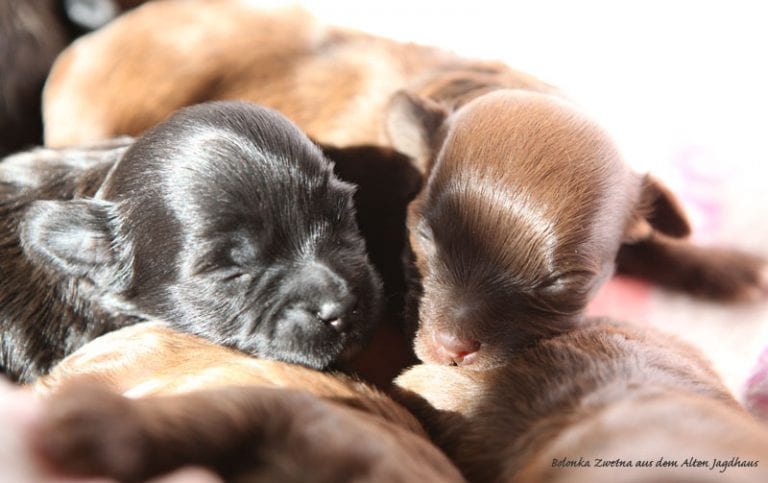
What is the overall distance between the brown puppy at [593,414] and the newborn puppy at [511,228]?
0.24ft

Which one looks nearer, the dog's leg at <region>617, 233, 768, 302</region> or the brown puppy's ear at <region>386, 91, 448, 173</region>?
the brown puppy's ear at <region>386, 91, 448, 173</region>

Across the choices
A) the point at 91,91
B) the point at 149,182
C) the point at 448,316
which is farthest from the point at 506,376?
the point at 91,91

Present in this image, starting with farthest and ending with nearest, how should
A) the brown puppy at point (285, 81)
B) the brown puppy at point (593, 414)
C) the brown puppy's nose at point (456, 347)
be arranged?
1. the brown puppy at point (285, 81)
2. the brown puppy's nose at point (456, 347)
3. the brown puppy at point (593, 414)

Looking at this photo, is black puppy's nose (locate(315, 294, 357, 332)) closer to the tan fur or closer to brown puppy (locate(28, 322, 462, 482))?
the tan fur

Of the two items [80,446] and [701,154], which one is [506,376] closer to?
[80,446]

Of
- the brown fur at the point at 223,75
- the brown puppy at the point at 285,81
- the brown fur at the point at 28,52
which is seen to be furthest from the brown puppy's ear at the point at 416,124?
the brown fur at the point at 28,52

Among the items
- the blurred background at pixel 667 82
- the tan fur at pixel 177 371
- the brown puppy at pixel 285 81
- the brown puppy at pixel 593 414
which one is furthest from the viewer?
the blurred background at pixel 667 82

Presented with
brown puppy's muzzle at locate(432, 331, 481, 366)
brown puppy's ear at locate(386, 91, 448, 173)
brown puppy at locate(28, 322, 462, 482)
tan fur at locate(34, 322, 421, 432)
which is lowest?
tan fur at locate(34, 322, 421, 432)

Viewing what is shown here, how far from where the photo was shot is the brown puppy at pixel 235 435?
2.88 ft

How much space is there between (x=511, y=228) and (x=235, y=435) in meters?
0.78

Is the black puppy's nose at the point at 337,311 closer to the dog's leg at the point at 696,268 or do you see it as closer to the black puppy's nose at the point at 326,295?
the black puppy's nose at the point at 326,295

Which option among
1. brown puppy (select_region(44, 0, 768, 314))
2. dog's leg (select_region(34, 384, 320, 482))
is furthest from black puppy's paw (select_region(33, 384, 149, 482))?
brown puppy (select_region(44, 0, 768, 314))

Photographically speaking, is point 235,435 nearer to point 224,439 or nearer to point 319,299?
point 224,439

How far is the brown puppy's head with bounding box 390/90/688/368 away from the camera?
157 centimetres
